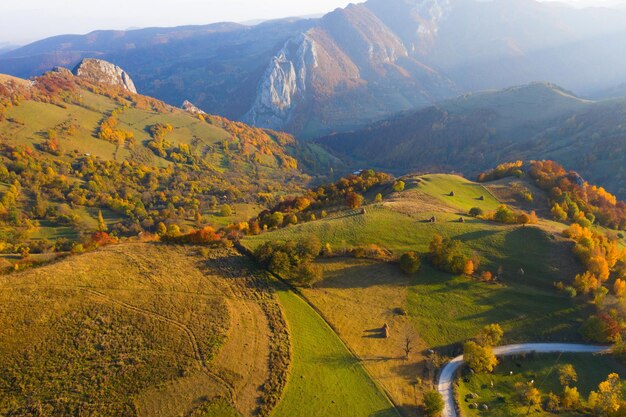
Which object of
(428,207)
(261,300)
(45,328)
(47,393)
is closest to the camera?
(47,393)

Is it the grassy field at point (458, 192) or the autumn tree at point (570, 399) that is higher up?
the grassy field at point (458, 192)

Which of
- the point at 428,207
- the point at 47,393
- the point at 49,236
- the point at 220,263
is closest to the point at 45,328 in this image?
the point at 47,393

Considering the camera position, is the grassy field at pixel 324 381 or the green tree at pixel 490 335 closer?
the grassy field at pixel 324 381

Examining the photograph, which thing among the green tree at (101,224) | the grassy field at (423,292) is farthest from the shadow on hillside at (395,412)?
the green tree at (101,224)

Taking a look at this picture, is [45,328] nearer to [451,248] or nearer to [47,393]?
[47,393]

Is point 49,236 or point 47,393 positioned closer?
point 47,393

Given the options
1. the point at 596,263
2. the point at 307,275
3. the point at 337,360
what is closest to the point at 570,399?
the point at 337,360

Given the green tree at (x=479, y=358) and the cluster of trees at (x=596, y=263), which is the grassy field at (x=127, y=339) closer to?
the green tree at (x=479, y=358)
